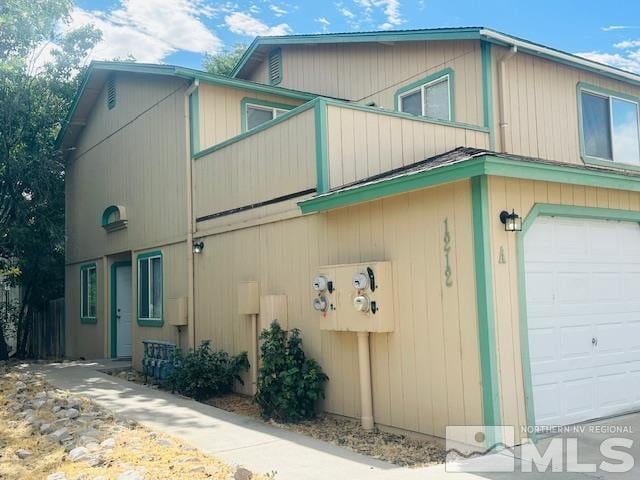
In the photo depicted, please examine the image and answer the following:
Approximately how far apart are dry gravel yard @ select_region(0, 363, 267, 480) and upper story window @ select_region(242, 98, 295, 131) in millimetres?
5758

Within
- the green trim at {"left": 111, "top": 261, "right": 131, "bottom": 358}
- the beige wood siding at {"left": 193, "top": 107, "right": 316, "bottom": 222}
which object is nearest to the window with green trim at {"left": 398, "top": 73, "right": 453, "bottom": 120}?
the beige wood siding at {"left": 193, "top": 107, "right": 316, "bottom": 222}

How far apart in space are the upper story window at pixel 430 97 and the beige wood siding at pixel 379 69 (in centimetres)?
12

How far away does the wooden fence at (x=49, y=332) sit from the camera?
17.7 metres

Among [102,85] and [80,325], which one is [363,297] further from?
[80,325]

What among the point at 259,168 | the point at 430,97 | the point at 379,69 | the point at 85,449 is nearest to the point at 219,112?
the point at 259,168

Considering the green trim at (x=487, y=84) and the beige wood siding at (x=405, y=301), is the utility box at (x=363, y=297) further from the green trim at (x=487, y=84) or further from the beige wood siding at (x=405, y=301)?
the green trim at (x=487, y=84)

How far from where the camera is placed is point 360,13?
19.7m

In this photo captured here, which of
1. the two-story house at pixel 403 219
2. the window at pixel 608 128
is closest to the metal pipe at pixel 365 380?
the two-story house at pixel 403 219

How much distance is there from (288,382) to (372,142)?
3.27 meters

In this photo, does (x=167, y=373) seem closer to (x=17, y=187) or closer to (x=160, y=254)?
(x=160, y=254)

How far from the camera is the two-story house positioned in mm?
6332

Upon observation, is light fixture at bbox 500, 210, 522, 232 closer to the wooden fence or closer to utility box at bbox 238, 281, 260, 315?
utility box at bbox 238, 281, 260, 315

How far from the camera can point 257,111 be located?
1206cm

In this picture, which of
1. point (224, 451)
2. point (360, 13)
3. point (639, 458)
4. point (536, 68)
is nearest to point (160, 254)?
point (224, 451)
